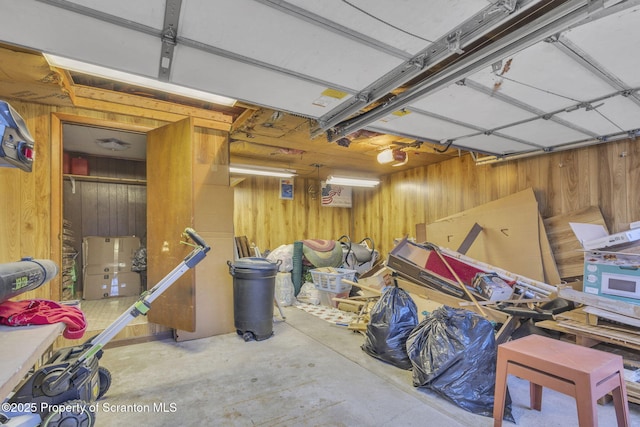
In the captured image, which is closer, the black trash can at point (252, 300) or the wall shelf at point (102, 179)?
the black trash can at point (252, 300)

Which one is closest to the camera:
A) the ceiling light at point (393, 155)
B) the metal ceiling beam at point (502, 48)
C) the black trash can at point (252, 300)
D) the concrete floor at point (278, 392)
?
the metal ceiling beam at point (502, 48)

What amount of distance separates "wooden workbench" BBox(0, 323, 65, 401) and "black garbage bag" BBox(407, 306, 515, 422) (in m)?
2.29

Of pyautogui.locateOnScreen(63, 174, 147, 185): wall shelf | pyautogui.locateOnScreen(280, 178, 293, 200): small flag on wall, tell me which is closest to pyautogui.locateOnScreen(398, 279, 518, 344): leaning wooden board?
pyautogui.locateOnScreen(280, 178, 293, 200): small flag on wall

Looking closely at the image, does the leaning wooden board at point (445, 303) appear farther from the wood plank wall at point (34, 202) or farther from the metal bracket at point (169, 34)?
the wood plank wall at point (34, 202)

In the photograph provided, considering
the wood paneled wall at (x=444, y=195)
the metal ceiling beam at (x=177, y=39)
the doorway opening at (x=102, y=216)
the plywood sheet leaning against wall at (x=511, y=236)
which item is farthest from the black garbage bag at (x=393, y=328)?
the doorway opening at (x=102, y=216)

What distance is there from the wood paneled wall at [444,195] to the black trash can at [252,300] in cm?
248

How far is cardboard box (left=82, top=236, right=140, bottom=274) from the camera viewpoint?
4.46 metres

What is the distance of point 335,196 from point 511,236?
368 centimetres

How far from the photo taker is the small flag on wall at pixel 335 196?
678 cm

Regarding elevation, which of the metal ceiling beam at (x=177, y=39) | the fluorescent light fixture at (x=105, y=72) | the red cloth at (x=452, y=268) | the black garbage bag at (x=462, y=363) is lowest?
the black garbage bag at (x=462, y=363)

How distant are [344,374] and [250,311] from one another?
1.31 meters

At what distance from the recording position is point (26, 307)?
1.56 m

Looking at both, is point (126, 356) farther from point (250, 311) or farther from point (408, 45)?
point (408, 45)

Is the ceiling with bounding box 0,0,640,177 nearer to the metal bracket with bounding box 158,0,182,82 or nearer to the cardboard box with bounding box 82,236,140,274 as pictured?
the metal bracket with bounding box 158,0,182,82
